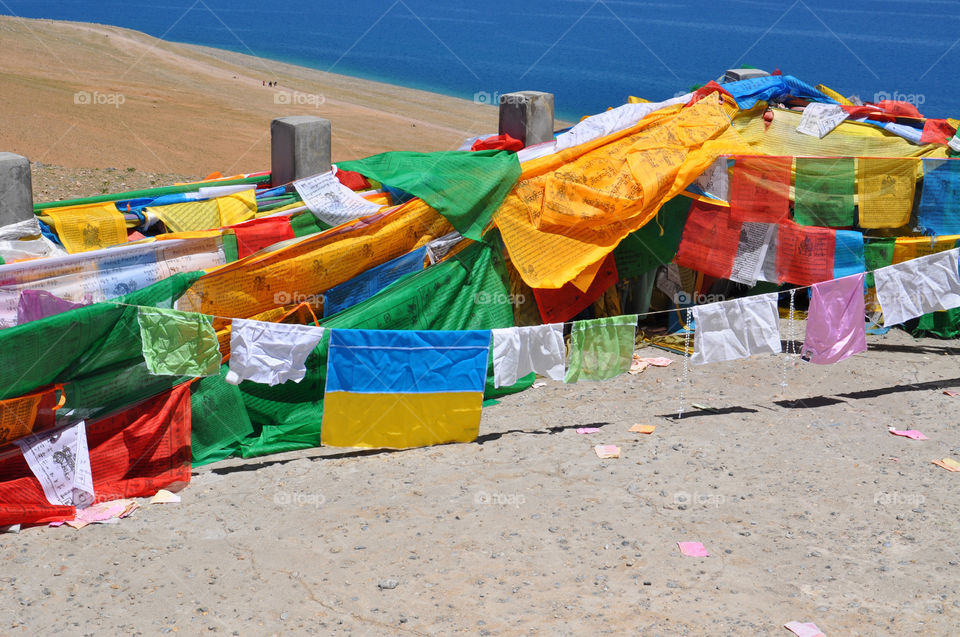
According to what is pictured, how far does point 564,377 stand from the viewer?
29.3ft

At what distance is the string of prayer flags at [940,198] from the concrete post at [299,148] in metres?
7.14

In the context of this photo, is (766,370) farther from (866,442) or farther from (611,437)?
(611,437)

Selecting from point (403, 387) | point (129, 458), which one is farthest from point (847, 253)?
point (129, 458)

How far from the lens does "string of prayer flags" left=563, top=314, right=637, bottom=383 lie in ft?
29.3

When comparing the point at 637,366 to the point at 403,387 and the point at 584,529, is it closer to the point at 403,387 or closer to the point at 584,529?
the point at 403,387

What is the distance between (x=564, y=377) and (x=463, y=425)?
1043 millimetres

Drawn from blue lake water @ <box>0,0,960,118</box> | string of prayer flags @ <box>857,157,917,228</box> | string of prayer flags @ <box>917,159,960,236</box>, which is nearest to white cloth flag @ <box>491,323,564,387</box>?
string of prayer flags @ <box>857,157,917,228</box>

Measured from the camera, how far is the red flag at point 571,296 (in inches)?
414

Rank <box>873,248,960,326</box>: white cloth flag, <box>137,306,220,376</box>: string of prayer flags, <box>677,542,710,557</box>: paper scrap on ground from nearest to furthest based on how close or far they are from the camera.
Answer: <box>677,542,710,557</box>: paper scrap on ground → <box>137,306,220,376</box>: string of prayer flags → <box>873,248,960,326</box>: white cloth flag

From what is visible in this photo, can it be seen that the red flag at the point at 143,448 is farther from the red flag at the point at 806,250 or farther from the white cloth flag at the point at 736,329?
the red flag at the point at 806,250

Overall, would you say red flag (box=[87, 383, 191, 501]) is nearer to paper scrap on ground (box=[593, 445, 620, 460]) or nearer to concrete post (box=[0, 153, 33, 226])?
concrete post (box=[0, 153, 33, 226])

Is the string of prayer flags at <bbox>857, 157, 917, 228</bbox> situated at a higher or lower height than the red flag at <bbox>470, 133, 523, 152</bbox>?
lower

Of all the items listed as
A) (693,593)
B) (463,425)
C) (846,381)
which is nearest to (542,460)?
(463,425)

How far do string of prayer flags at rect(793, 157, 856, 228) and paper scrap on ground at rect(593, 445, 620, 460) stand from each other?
422cm
